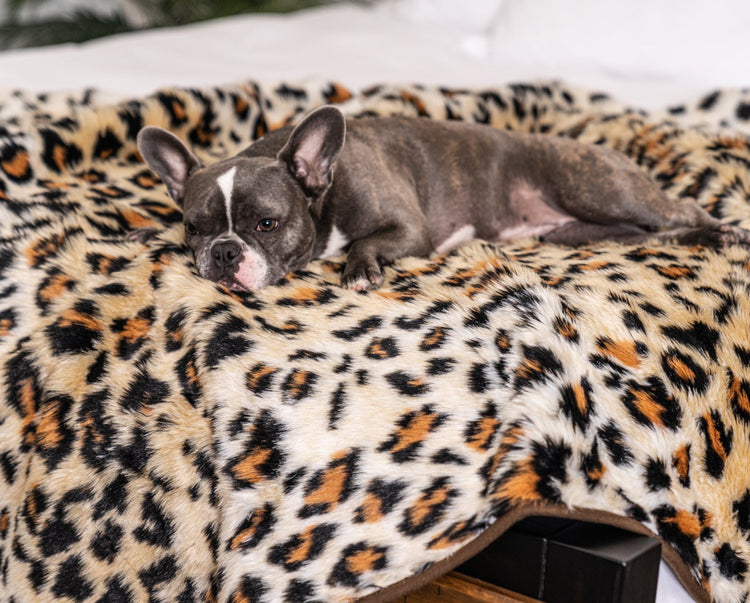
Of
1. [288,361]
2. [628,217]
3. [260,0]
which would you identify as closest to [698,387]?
[288,361]

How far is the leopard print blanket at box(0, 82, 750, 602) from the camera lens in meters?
1.28

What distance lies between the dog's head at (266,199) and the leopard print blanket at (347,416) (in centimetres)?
7

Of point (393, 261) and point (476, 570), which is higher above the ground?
point (393, 261)

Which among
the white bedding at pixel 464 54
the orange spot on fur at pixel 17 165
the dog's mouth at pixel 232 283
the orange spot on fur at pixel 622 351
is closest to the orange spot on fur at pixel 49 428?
the dog's mouth at pixel 232 283

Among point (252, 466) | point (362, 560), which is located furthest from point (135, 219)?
point (362, 560)

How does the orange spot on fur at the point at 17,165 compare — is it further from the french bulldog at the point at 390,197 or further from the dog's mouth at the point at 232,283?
the dog's mouth at the point at 232,283

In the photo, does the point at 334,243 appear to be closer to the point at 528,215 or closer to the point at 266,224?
the point at 266,224

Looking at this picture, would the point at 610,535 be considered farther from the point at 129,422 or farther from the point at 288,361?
the point at 129,422

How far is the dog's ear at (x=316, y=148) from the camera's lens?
1.83 metres

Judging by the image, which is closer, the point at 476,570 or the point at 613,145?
the point at 476,570

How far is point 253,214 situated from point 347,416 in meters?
0.64

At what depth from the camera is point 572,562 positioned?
125cm

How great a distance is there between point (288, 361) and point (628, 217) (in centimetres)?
117

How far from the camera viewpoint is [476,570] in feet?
4.52
